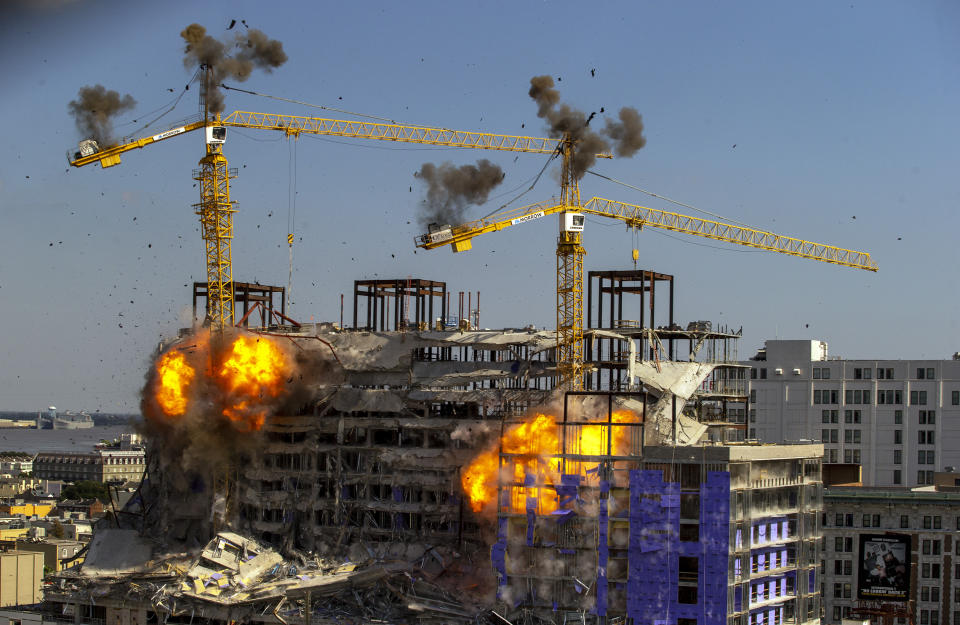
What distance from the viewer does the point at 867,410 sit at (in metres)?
170

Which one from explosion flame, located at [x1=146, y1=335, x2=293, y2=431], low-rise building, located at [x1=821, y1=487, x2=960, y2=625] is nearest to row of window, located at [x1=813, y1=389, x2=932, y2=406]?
low-rise building, located at [x1=821, y1=487, x2=960, y2=625]

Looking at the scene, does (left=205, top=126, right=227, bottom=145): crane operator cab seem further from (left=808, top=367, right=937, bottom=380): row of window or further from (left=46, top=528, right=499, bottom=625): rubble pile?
(left=808, top=367, right=937, bottom=380): row of window

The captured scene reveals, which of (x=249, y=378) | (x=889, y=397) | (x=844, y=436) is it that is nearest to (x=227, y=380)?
Answer: (x=249, y=378)

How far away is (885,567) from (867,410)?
202 feet

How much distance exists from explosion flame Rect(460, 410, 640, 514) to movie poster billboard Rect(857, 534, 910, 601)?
25.7m

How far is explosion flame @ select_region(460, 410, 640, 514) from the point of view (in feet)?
319

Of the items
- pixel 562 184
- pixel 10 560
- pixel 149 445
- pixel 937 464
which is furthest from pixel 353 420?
pixel 937 464

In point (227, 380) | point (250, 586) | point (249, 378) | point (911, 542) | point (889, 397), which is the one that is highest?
point (249, 378)

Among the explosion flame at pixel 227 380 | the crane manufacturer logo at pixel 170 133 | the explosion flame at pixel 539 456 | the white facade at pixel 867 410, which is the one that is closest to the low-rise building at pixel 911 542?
Result: the explosion flame at pixel 539 456

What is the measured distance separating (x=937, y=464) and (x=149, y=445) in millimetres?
102157

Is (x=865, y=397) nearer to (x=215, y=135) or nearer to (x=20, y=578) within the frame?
(x=215, y=135)

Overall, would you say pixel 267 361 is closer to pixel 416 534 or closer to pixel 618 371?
pixel 416 534

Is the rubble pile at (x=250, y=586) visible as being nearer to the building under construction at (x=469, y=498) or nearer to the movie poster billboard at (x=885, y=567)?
the building under construction at (x=469, y=498)

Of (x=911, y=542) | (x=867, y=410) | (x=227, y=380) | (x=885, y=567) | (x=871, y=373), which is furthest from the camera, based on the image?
(x=871, y=373)
